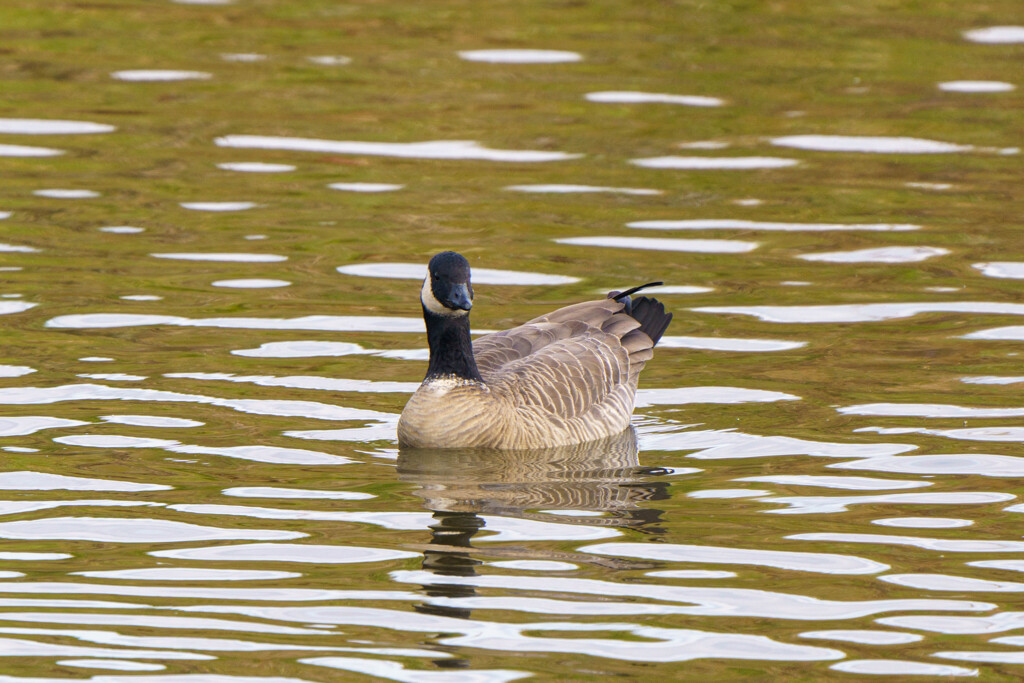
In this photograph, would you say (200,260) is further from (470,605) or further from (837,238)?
(470,605)

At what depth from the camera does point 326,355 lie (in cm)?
1359

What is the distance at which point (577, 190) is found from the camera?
59.9 ft

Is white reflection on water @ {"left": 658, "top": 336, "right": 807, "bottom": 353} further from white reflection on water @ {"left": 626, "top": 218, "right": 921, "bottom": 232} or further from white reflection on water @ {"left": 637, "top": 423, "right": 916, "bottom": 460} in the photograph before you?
white reflection on water @ {"left": 626, "top": 218, "right": 921, "bottom": 232}

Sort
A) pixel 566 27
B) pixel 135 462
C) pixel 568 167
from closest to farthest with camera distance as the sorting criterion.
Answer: pixel 135 462 < pixel 568 167 < pixel 566 27

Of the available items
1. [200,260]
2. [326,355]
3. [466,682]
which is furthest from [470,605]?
[200,260]

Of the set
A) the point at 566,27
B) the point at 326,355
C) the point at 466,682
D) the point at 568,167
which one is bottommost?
the point at 466,682

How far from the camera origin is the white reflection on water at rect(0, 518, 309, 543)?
959 cm

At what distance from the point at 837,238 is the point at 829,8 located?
927 centimetres

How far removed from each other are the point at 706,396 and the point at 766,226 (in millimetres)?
4821

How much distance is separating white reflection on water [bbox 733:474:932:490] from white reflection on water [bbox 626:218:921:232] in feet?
21.6

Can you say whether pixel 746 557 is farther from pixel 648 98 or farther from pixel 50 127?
pixel 50 127

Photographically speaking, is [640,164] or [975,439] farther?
[640,164]

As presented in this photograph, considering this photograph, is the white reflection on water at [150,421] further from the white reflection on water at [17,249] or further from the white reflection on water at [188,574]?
the white reflection on water at [17,249]

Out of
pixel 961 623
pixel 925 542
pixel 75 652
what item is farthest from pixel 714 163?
pixel 75 652
